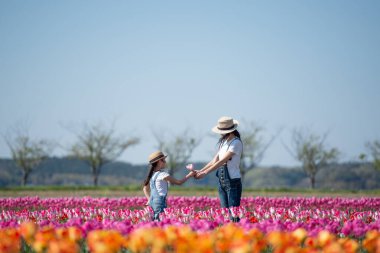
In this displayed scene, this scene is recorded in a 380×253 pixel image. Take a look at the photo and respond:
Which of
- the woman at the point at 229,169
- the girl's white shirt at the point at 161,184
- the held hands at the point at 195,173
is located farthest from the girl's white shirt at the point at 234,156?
the girl's white shirt at the point at 161,184

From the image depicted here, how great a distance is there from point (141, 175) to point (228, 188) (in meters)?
59.1

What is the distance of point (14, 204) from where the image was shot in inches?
613

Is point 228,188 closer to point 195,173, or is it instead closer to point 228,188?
point 228,188

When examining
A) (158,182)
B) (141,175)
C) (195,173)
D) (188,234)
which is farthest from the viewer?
(141,175)

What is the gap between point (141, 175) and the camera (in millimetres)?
67812

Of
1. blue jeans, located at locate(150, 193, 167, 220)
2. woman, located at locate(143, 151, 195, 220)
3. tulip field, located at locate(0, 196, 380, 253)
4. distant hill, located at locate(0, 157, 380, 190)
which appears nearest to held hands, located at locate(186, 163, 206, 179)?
woman, located at locate(143, 151, 195, 220)

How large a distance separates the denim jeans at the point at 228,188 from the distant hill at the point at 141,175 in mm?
44191

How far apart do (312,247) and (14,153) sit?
1751 inches

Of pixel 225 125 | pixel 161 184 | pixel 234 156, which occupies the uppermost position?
pixel 225 125

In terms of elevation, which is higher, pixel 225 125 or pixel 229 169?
pixel 225 125

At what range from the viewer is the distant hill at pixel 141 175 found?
5676cm

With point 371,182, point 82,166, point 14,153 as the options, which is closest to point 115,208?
point 14,153

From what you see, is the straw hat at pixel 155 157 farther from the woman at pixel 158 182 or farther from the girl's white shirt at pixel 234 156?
the girl's white shirt at pixel 234 156

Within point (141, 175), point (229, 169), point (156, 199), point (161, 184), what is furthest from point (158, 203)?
point (141, 175)
